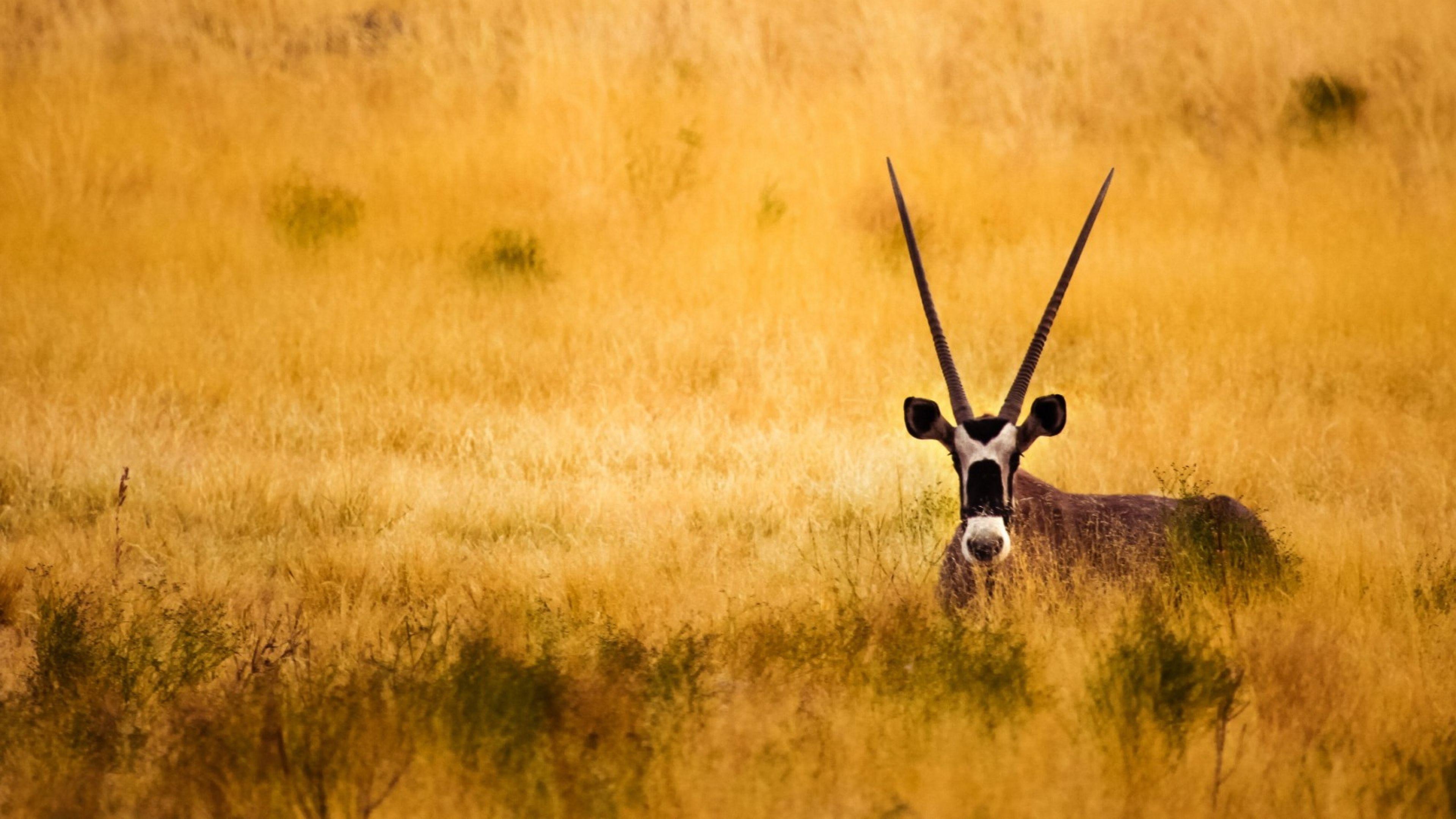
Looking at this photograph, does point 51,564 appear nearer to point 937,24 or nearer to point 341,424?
point 341,424

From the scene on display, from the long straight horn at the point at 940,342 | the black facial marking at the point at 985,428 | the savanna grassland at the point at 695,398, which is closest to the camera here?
the savanna grassland at the point at 695,398

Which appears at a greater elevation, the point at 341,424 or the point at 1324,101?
the point at 1324,101

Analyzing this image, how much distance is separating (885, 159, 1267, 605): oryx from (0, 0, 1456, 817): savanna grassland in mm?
230

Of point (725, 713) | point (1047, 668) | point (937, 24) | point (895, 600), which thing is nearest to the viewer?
point (725, 713)

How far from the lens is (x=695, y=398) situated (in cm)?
956

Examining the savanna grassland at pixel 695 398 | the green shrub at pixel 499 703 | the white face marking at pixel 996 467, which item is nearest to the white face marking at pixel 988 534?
Result: the white face marking at pixel 996 467

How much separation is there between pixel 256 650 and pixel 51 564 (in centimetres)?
193

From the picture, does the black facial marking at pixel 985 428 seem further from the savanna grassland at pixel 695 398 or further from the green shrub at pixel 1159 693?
the green shrub at pixel 1159 693

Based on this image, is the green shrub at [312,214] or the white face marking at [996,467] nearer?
the white face marking at [996,467]

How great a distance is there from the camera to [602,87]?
13.6m

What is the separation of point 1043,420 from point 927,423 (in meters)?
0.40

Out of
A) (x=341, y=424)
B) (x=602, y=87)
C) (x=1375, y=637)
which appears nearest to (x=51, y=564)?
(x=341, y=424)

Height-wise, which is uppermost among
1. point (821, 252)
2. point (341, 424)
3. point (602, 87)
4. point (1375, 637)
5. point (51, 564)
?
point (602, 87)

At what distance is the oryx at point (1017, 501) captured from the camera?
4848mm
